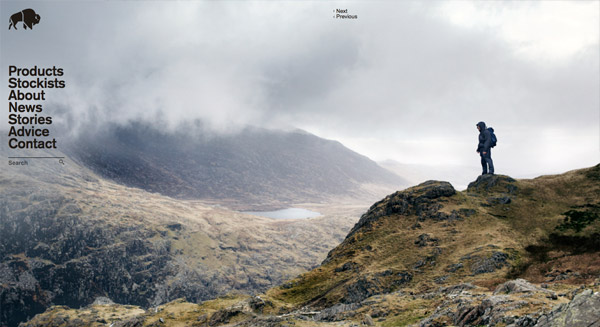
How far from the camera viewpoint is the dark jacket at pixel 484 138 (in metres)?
78.2

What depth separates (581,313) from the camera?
1683 cm

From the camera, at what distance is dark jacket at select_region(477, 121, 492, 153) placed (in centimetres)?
7825

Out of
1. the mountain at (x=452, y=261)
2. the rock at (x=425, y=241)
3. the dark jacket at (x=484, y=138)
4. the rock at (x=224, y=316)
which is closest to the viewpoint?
the mountain at (x=452, y=261)

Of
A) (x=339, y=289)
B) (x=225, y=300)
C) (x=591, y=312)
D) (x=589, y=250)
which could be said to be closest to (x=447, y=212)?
(x=589, y=250)

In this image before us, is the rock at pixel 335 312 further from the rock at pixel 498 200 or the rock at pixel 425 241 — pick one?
the rock at pixel 498 200

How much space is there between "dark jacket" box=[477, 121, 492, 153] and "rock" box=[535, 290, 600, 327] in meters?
67.3

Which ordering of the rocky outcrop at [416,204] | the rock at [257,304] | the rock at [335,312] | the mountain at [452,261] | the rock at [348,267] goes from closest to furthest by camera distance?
the mountain at [452,261]
the rock at [335,312]
the rock at [257,304]
the rock at [348,267]
the rocky outcrop at [416,204]

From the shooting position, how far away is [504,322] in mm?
25109

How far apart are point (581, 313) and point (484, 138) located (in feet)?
228

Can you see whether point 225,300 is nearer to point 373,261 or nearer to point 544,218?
point 373,261

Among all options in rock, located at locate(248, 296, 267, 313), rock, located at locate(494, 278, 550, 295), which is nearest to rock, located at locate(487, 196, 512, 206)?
rock, located at locate(494, 278, 550, 295)

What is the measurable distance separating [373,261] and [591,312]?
163 feet

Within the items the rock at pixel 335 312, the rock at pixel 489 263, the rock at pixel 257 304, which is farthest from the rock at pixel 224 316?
the rock at pixel 489 263

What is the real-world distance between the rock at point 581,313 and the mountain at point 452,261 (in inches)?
362
